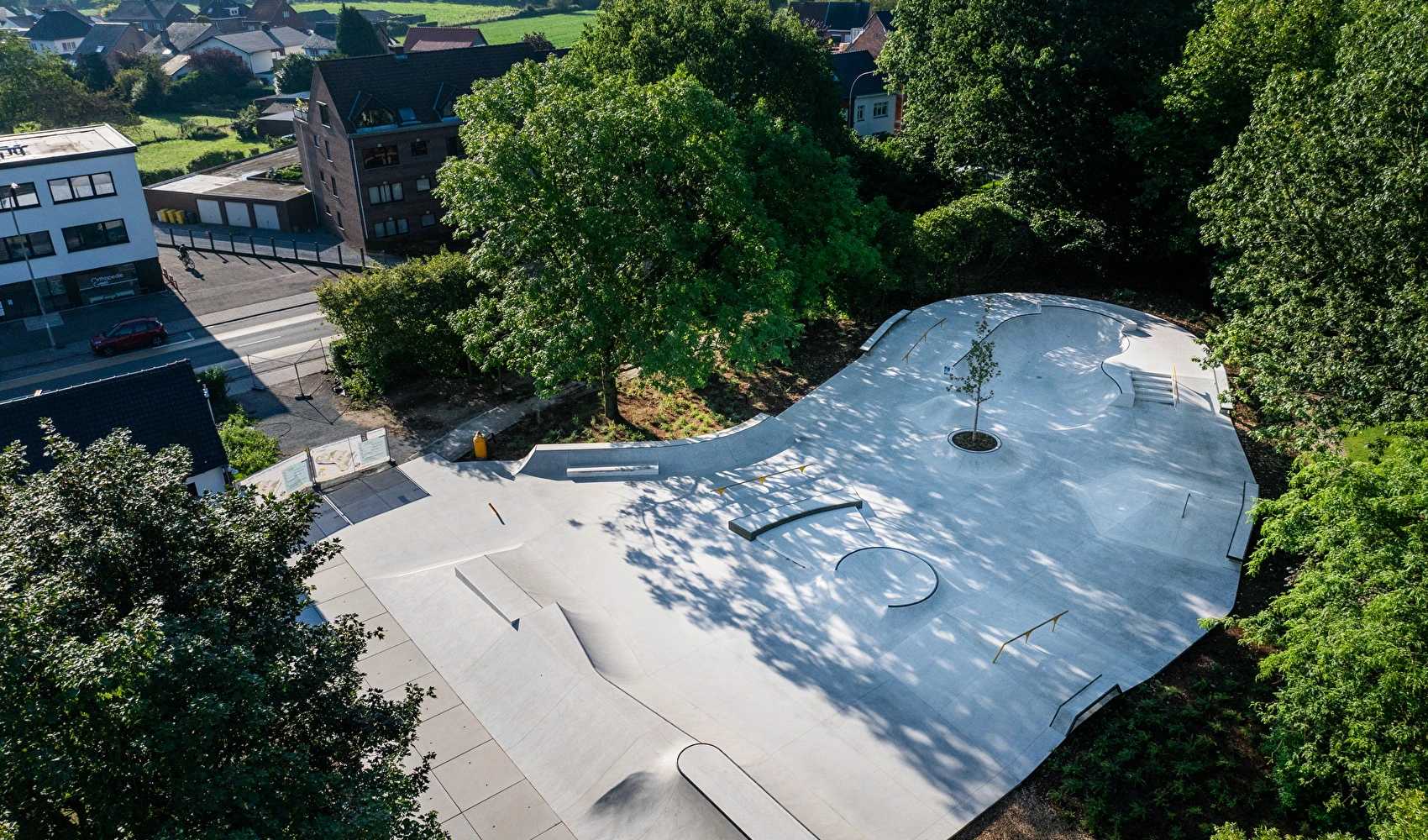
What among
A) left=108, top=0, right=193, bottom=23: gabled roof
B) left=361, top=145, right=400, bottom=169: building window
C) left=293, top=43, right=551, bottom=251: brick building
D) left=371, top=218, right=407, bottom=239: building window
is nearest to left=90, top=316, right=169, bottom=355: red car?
left=293, top=43, right=551, bottom=251: brick building

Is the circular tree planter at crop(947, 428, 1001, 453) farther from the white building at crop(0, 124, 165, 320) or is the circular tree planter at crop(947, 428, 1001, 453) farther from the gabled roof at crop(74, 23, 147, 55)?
the gabled roof at crop(74, 23, 147, 55)

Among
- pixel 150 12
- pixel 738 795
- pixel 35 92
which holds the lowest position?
pixel 738 795

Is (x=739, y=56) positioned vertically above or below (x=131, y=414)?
above

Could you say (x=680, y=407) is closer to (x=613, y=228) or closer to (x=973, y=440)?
(x=613, y=228)

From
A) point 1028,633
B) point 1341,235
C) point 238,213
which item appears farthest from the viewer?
point 238,213

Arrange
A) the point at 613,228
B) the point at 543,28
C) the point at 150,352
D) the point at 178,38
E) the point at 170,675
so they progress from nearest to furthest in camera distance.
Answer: the point at 170,675 < the point at 613,228 < the point at 150,352 < the point at 178,38 < the point at 543,28

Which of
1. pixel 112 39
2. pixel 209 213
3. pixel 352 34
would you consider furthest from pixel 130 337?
pixel 112 39

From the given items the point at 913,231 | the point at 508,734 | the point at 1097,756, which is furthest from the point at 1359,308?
the point at 508,734
